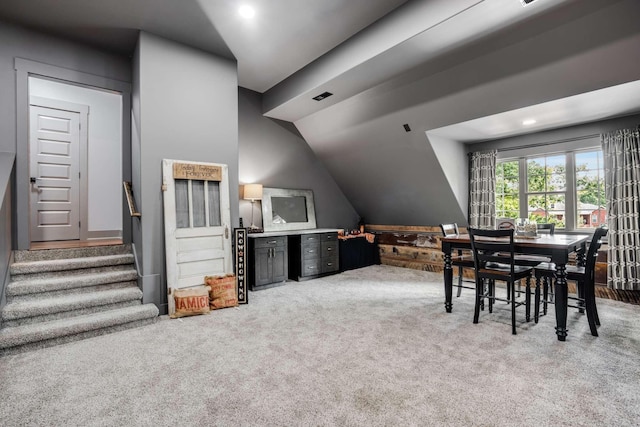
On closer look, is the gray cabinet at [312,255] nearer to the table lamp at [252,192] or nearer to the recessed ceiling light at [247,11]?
the table lamp at [252,192]

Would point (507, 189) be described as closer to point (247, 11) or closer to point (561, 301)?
point (561, 301)

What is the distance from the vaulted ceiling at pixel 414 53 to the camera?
9.21ft

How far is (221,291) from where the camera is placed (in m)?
3.63

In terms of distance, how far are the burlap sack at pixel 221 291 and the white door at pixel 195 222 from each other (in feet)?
0.41

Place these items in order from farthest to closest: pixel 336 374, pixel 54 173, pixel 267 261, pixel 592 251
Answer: pixel 267 261 → pixel 54 173 → pixel 592 251 → pixel 336 374

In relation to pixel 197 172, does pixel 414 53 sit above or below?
above

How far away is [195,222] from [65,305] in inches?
55.0

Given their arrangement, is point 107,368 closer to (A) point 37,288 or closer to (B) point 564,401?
(A) point 37,288

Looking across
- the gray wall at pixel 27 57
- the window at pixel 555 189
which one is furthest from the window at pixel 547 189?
the gray wall at pixel 27 57

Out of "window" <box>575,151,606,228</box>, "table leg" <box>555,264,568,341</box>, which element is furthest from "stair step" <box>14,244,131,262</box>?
"window" <box>575,151,606,228</box>

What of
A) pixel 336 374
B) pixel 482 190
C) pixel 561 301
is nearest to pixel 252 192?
pixel 336 374

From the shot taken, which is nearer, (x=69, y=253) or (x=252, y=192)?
(x=69, y=253)

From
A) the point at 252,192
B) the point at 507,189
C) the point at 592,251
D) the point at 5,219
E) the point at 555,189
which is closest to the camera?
the point at 592,251

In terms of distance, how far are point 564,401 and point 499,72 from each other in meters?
3.09
